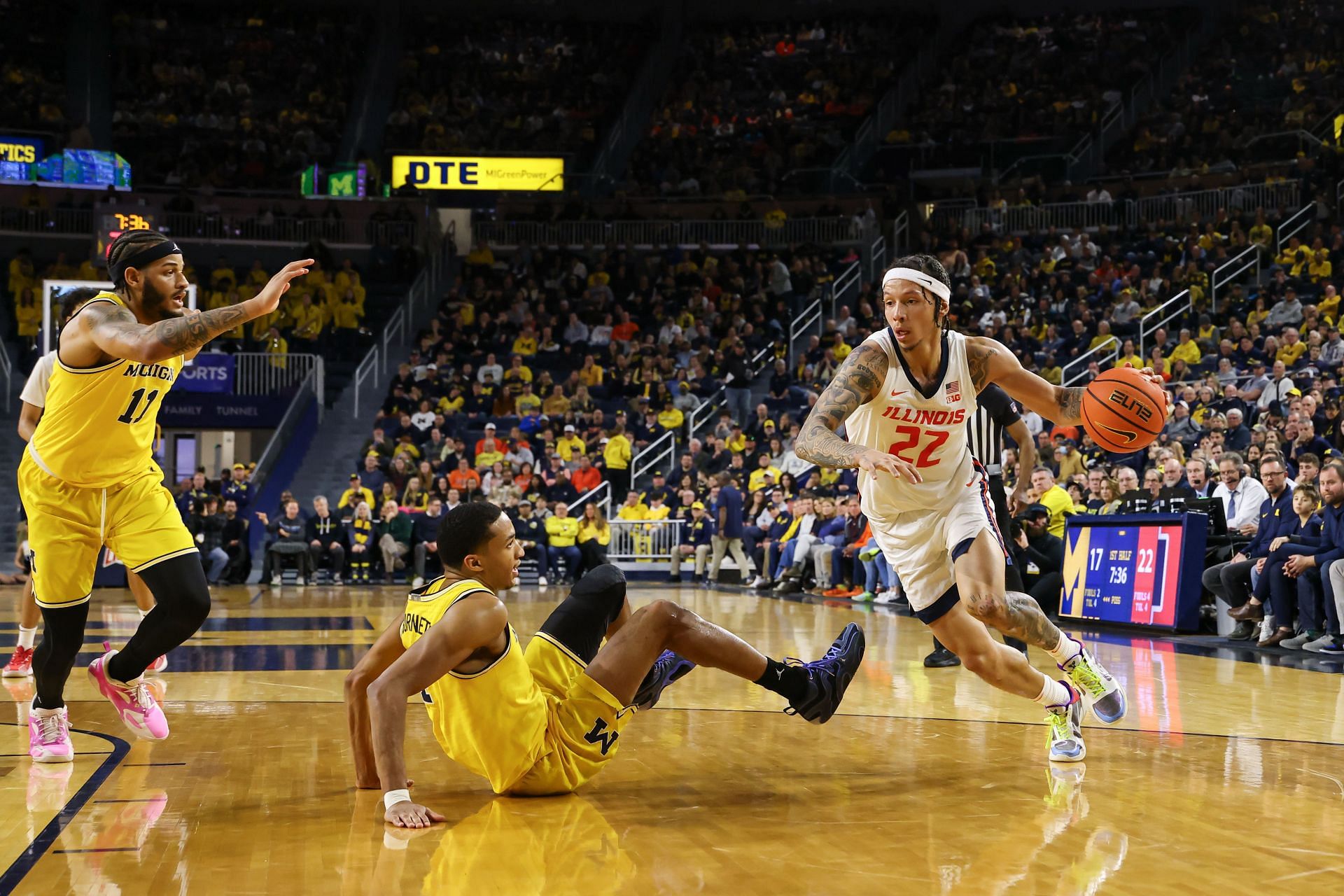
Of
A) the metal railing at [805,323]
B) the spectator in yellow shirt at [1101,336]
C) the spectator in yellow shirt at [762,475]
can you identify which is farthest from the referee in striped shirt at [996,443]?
the metal railing at [805,323]

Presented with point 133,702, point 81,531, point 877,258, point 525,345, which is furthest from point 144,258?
point 877,258

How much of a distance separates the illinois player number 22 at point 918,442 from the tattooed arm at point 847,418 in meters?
0.18

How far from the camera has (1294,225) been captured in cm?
1989

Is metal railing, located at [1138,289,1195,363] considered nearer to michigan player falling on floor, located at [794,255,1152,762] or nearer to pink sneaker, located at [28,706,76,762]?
michigan player falling on floor, located at [794,255,1152,762]

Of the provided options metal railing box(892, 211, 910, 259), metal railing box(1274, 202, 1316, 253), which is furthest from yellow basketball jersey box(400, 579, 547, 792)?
metal railing box(892, 211, 910, 259)

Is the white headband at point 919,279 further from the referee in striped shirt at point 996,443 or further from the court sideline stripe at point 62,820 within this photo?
the court sideline stripe at point 62,820

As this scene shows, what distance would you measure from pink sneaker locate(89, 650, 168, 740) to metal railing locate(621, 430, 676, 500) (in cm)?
1539

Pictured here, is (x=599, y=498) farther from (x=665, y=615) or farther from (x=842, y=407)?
(x=665, y=615)

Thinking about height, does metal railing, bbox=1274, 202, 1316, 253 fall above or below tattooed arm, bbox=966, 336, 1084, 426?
above

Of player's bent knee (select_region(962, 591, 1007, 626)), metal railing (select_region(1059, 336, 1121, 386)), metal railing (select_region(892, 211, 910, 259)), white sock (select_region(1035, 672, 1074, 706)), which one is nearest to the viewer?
player's bent knee (select_region(962, 591, 1007, 626))

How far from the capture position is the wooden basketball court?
3.15 m

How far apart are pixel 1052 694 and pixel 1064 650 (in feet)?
1.18

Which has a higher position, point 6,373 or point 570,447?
point 6,373

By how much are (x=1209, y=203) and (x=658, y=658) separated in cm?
2077
